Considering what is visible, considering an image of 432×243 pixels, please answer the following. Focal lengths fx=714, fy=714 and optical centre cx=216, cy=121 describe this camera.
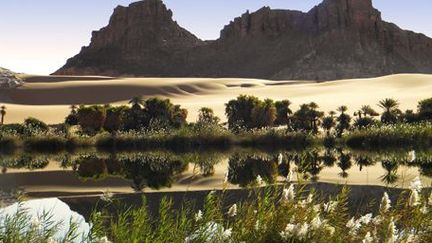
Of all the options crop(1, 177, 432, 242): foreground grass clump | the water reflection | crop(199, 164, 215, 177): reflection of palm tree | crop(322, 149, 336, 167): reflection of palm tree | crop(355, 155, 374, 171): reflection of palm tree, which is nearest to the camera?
crop(1, 177, 432, 242): foreground grass clump

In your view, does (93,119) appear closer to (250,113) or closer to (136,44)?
(250,113)

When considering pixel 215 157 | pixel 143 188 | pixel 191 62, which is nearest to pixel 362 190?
pixel 143 188

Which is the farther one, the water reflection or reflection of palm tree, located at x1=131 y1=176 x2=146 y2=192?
the water reflection

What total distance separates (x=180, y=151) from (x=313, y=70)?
11023 cm

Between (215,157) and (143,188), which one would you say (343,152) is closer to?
(215,157)

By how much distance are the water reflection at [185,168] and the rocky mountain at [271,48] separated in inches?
4333

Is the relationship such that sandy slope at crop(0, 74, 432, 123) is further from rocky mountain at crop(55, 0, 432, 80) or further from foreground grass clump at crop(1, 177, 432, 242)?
foreground grass clump at crop(1, 177, 432, 242)

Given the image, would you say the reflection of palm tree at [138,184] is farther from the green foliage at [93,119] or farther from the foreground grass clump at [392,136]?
the green foliage at [93,119]

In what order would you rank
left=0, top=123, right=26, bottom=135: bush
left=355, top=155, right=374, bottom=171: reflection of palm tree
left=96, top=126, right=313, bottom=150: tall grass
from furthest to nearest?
left=0, top=123, right=26, bottom=135: bush, left=96, top=126, right=313, bottom=150: tall grass, left=355, top=155, right=374, bottom=171: reflection of palm tree

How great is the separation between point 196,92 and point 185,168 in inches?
2918

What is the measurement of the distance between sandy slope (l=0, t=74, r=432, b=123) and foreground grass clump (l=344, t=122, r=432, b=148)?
113 feet

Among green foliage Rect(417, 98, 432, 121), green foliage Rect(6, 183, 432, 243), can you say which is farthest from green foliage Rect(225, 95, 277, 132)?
green foliage Rect(6, 183, 432, 243)

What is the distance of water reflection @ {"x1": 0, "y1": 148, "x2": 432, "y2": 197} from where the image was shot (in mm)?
22500

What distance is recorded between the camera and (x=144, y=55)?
6934 inches
